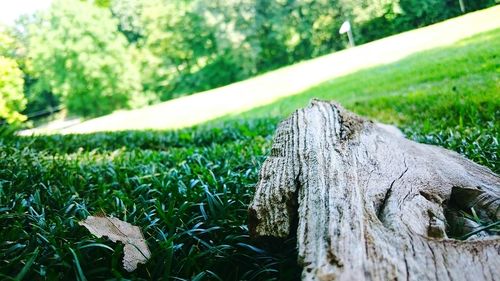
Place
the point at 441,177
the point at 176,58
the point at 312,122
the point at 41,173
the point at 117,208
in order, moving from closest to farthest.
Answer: the point at 441,177, the point at 117,208, the point at 312,122, the point at 41,173, the point at 176,58

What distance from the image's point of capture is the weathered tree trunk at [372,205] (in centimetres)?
118

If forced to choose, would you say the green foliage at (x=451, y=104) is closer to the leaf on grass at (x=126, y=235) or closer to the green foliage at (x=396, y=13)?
the leaf on grass at (x=126, y=235)

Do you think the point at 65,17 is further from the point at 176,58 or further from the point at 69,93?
the point at 176,58

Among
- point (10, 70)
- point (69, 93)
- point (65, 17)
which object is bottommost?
point (10, 70)

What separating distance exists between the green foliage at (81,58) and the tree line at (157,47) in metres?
Answer: 0.11

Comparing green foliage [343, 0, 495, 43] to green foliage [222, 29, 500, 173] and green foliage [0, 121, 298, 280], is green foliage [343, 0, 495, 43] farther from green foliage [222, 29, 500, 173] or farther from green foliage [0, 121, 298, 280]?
green foliage [0, 121, 298, 280]

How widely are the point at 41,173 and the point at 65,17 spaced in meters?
46.6

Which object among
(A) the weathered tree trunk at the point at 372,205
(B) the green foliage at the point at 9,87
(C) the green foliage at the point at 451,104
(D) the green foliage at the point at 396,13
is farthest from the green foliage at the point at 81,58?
(A) the weathered tree trunk at the point at 372,205

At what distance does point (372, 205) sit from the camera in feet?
5.22

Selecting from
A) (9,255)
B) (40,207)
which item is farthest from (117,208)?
(9,255)

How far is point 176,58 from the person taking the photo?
5094 cm

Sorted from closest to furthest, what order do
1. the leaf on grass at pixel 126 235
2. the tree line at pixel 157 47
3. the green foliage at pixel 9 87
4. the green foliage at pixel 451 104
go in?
1. the leaf on grass at pixel 126 235
2. the green foliage at pixel 451 104
3. the green foliage at pixel 9 87
4. the tree line at pixel 157 47

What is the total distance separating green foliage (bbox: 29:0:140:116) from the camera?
43750 mm

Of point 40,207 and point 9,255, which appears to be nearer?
point 9,255
